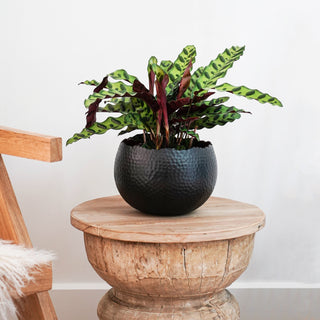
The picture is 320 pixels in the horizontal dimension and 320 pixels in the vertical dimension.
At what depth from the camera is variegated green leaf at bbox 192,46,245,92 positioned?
1.11 metres

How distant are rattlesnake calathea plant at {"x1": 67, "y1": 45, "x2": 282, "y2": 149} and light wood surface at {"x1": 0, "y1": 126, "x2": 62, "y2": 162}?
0.34ft

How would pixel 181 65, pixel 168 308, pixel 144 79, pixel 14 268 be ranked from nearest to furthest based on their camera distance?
pixel 14 268
pixel 168 308
pixel 181 65
pixel 144 79

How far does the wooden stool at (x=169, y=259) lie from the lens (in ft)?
3.19

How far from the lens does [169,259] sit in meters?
0.97

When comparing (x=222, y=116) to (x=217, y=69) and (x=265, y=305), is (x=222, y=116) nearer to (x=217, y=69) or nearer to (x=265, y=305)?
(x=217, y=69)

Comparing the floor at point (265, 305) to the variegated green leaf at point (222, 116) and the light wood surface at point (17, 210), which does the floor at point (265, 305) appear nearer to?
the light wood surface at point (17, 210)

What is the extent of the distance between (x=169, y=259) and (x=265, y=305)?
79 centimetres

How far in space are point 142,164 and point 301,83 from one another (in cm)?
74

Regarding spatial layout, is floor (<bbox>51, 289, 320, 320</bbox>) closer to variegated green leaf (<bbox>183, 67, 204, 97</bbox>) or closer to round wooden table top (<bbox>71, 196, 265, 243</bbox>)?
round wooden table top (<bbox>71, 196, 265, 243</bbox>)

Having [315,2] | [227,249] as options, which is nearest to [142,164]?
[227,249]

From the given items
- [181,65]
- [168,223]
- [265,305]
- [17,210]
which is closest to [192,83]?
[181,65]

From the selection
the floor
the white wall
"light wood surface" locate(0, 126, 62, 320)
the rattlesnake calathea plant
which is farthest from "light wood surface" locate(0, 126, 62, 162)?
the floor

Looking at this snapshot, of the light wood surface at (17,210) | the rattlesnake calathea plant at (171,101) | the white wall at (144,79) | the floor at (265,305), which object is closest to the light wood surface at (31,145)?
the light wood surface at (17,210)

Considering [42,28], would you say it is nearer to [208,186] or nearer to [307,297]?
[208,186]
